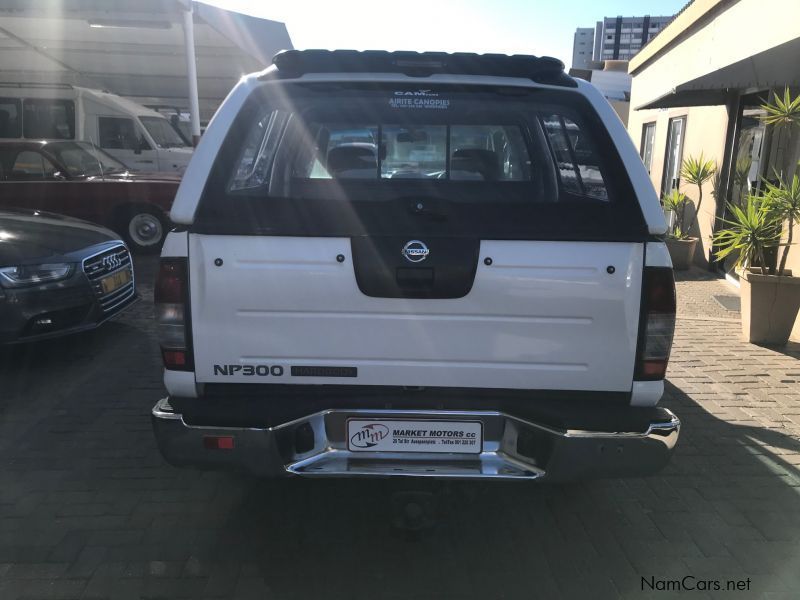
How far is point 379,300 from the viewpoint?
7.93 ft

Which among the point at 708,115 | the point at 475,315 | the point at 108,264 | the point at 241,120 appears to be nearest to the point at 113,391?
the point at 108,264

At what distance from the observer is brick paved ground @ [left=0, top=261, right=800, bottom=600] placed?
2656 mm

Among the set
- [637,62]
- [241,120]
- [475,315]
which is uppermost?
[637,62]

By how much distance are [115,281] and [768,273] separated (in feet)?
19.1

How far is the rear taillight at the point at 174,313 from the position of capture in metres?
2.44

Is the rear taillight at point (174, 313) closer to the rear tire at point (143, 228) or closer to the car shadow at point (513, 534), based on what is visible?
the car shadow at point (513, 534)

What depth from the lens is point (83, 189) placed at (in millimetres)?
9586

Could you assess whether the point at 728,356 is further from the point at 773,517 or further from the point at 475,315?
the point at 475,315

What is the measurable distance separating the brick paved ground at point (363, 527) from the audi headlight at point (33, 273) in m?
1.01

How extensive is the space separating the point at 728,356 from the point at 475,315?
13.3ft

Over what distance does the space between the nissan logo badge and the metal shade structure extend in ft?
36.0

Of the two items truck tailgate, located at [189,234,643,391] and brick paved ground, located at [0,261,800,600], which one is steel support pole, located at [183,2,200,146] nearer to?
brick paved ground, located at [0,261,800,600]

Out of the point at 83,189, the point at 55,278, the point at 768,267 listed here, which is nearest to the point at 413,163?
the point at 55,278

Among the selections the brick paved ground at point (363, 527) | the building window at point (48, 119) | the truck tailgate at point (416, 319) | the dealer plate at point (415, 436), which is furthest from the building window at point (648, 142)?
the dealer plate at point (415, 436)
